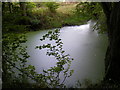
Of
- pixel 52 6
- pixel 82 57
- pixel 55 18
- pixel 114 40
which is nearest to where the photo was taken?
pixel 114 40

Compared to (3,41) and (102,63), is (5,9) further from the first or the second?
(102,63)

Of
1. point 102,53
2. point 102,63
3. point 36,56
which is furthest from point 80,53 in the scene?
point 36,56

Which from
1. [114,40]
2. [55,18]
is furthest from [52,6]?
[114,40]

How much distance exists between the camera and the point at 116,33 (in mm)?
2496

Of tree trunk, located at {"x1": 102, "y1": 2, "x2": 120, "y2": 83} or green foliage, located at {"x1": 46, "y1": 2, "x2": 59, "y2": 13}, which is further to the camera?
green foliage, located at {"x1": 46, "y1": 2, "x2": 59, "y2": 13}

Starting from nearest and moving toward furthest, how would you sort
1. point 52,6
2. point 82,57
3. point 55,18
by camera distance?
1. point 82,57
2. point 52,6
3. point 55,18

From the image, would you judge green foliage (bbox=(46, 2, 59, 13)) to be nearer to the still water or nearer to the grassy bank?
the grassy bank

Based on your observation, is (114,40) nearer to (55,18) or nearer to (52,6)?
(55,18)

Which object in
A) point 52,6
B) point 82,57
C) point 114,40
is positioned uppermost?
point 52,6

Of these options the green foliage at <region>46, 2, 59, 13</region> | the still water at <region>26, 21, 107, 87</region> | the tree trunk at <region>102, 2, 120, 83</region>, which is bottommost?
the still water at <region>26, 21, 107, 87</region>

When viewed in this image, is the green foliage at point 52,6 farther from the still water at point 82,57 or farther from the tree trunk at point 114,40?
the tree trunk at point 114,40

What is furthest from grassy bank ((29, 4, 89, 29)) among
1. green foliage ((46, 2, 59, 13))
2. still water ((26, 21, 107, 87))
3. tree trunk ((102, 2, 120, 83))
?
tree trunk ((102, 2, 120, 83))

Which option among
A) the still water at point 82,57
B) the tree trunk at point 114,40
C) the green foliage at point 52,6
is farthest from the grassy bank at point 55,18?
the tree trunk at point 114,40

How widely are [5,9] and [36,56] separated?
96.3 inches
